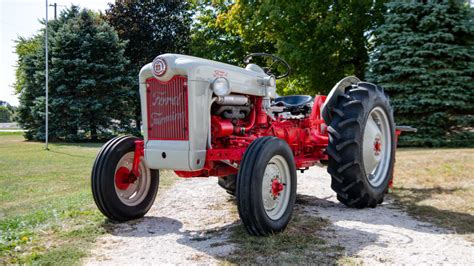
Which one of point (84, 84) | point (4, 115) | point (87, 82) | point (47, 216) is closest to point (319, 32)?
point (87, 82)

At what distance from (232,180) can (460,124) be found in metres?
12.4

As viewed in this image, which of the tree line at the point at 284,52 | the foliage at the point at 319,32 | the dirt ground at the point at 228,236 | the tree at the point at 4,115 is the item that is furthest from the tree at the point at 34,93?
the tree at the point at 4,115

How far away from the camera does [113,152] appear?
4938 mm

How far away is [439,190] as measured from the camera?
694 centimetres

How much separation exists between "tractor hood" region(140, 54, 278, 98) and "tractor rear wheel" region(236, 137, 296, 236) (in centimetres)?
82

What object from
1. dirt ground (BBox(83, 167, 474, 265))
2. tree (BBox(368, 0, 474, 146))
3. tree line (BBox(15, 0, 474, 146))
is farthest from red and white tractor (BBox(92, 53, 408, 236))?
tree line (BBox(15, 0, 474, 146))

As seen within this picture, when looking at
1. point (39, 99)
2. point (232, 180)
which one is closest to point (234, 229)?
point (232, 180)

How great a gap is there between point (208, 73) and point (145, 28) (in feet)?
74.0

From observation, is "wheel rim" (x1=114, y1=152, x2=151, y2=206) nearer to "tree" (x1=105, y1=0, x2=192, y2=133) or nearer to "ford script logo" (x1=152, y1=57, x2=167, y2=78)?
"ford script logo" (x1=152, y1=57, x2=167, y2=78)

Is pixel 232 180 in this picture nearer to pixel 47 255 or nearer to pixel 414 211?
pixel 414 211

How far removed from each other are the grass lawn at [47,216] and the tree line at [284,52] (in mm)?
10574

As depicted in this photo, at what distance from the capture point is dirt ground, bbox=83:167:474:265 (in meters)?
3.73

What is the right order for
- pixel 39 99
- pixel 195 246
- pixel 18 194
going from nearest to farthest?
1. pixel 195 246
2. pixel 18 194
3. pixel 39 99

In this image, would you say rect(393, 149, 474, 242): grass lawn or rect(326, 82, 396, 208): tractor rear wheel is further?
rect(326, 82, 396, 208): tractor rear wheel
